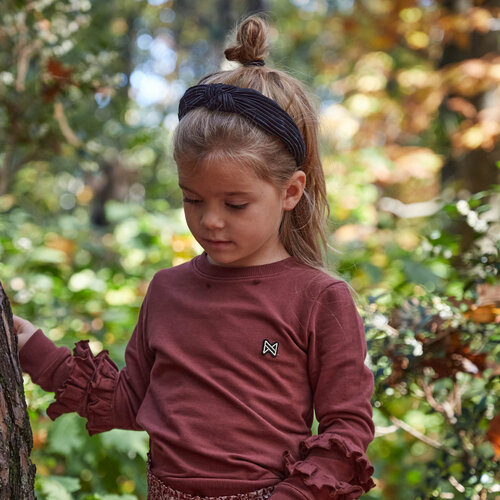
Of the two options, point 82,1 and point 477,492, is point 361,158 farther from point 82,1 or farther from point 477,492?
point 477,492

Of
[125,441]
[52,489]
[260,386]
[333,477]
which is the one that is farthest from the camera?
[125,441]

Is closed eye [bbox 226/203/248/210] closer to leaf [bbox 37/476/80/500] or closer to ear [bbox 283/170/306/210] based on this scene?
ear [bbox 283/170/306/210]

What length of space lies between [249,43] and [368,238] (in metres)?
3.99

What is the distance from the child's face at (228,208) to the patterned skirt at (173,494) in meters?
0.49

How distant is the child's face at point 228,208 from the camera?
138cm

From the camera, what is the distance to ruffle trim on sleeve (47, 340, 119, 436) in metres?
1.61

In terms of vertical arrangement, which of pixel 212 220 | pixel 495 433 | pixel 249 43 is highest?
pixel 249 43

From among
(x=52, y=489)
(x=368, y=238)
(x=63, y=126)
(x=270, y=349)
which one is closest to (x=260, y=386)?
(x=270, y=349)

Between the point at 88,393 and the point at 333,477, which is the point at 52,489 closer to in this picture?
the point at 88,393

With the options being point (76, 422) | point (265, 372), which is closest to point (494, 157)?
point (76, 422)

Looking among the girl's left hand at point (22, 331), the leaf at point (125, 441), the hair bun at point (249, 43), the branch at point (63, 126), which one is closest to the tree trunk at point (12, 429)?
the girl's left hand at point (22, 331)

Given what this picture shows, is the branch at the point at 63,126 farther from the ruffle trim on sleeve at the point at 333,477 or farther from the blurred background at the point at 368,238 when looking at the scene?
the ruffle trim on sleeve at the point at 333,477

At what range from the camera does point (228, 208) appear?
4.61ft

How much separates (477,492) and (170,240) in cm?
265
